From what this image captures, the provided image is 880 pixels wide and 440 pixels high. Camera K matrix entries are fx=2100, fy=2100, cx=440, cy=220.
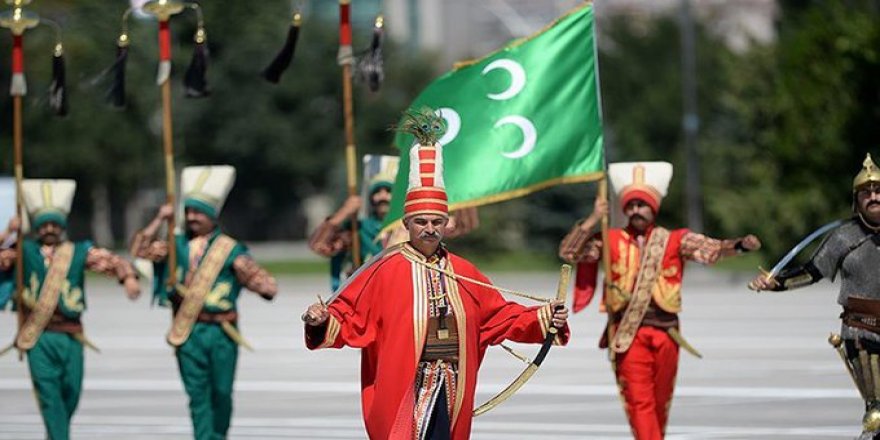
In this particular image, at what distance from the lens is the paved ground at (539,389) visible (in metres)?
14.9

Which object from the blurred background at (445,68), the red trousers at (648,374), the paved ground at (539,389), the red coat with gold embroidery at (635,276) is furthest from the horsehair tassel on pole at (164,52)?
the blurred background at (445,68)

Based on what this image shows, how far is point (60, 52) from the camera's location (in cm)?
1484

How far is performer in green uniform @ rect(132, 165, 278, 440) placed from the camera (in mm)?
13508

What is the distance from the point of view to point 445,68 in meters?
82.1

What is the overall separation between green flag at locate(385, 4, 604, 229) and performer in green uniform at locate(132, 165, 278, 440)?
1467 mm

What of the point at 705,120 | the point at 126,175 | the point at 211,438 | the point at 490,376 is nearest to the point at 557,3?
the point at 126,175

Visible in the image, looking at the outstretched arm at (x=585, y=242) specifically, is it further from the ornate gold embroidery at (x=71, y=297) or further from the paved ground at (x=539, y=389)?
the ornate gold embroidery at (x=71, y=297)

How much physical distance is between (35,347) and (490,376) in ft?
21.6

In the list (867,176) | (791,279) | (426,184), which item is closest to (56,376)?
(791,279)

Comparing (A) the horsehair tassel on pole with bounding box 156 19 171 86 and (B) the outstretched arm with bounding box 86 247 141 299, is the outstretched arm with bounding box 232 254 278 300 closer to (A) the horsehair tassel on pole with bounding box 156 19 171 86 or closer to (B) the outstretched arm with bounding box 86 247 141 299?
(B) the outstretched arm with bounding box 86 247 141 299

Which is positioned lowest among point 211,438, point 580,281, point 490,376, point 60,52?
point 490,376

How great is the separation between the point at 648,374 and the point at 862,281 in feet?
4.94

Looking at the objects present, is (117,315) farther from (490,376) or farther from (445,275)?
(445,275)

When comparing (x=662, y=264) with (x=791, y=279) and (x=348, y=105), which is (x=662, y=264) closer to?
(x=791, y=279)
